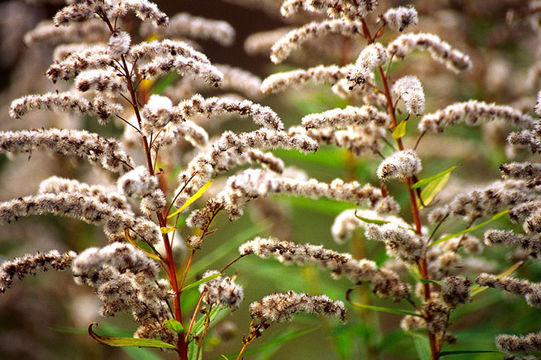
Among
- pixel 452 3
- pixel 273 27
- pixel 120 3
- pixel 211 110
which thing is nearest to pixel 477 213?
pixel 211 110

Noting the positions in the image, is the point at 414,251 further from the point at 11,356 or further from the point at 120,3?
the point at 11,356

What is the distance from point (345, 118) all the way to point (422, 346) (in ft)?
2.50

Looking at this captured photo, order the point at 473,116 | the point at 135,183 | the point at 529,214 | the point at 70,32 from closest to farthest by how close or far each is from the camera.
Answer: the point at 135,183 → the point at 529,214 → the point at 473,116 → the point at 70,32

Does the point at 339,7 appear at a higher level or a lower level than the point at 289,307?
higher

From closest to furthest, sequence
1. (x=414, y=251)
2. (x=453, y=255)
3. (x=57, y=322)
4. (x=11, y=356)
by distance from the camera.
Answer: (x=414, y=251) < (x=453, y=255) < (x=11, y=356) < (x=57, y=322)

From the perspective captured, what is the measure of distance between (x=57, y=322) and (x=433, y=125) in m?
2.90

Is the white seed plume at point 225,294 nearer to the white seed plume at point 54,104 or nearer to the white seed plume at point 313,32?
the white seed plume at point 54,104

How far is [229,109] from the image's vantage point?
3.99 feet

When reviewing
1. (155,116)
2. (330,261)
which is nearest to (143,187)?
(155,116)

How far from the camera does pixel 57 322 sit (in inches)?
124

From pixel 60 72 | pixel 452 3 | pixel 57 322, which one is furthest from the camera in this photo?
pixel 57 322

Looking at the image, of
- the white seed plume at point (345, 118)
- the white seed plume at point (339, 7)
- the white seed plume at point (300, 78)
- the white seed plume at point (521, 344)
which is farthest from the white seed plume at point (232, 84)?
the white seed plume at point (521, 344)

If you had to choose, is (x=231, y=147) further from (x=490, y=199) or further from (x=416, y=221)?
(x=490, y=199)

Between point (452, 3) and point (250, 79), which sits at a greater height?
point (452, 3)
